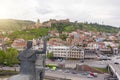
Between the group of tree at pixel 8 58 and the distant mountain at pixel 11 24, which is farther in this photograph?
the distant mountain at pixel 11 24

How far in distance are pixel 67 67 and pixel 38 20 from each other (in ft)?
205

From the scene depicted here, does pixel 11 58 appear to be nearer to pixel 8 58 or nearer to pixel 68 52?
pixel 8 58

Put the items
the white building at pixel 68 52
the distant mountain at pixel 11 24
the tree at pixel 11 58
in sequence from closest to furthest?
the tree at pixel 11 58 < the white building at pixel 68 52 < the distant mountain at pixel 11 24

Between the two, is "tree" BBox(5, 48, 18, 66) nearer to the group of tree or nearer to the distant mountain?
the group of tree

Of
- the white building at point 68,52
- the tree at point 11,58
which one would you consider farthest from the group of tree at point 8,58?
the white building at point 68,52

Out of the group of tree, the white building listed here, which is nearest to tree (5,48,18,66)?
the group of tree

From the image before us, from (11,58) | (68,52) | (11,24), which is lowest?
(11,58)

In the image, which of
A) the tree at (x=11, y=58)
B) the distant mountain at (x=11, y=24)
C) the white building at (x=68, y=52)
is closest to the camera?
the tree at (x=11, y=58)

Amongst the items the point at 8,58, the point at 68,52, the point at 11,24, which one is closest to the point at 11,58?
the point at 8,58

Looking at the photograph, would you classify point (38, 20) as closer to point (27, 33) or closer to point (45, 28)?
point (45, 28)

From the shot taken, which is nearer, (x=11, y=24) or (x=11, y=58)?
(x=11, y=58)

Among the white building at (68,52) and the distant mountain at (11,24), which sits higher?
the distant mountain at (11,24)

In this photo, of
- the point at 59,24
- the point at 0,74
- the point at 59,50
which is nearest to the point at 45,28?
the point at 59,24

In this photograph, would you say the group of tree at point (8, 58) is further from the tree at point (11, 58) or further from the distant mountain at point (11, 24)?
the distant mountain at point (11, 24)
